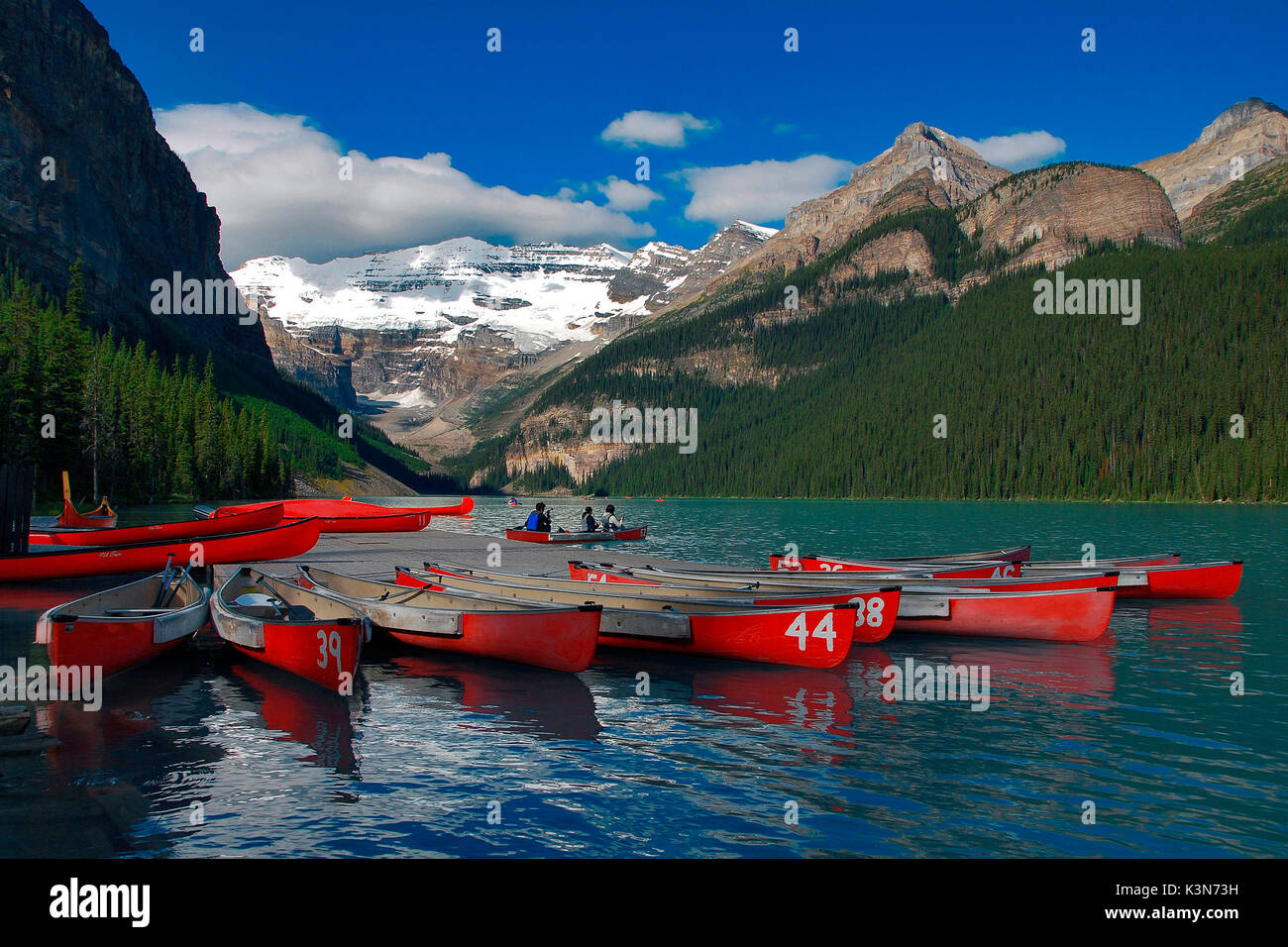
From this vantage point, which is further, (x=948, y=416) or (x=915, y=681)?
(x=948, y=416)

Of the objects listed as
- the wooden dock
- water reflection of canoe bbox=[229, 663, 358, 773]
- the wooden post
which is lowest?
water reflection of canoe bbox=[229, 663, 358, 773]

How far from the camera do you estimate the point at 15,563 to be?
27.6 m

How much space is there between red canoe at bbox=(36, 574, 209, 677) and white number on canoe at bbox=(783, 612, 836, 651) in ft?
48.6

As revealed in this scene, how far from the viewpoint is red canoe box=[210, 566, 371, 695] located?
16125mm

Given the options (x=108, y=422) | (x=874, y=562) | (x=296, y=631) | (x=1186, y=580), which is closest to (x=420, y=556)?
(x=874, y=562)

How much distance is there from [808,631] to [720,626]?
234cm

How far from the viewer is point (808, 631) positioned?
62.3ft

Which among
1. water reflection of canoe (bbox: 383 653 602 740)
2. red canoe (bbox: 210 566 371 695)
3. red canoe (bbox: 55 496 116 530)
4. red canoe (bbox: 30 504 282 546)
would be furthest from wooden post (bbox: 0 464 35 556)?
water reflection of canoe (bbox: 383 653 602 740)

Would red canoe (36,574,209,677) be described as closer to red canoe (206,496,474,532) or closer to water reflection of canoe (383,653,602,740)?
water reflection of canoe (383,653,602,740)

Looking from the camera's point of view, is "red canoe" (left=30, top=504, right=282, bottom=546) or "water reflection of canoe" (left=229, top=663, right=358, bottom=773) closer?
"water reflection of canoe" (left=229, top=663, right=358, bottom=773)

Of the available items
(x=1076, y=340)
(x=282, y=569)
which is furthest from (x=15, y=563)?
(x=1076, y=340)

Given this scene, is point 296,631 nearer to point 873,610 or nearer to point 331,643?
point 331,643
